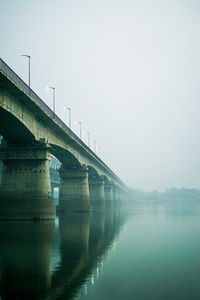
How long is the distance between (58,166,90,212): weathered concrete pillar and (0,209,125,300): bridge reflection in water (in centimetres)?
3369

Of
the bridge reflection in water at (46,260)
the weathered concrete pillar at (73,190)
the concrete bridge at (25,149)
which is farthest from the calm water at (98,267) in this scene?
the weathered concrete pillar at (73,190)

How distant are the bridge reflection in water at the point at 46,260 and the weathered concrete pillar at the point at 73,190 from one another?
111ft

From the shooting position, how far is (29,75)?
4812 centimetres

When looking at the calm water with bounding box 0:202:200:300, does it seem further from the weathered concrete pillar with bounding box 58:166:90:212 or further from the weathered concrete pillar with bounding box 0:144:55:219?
the weathered concrete pillar with bounding box 58:166:90:212

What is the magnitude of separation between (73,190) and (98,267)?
5324cm

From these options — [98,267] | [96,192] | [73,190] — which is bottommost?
[98,267]

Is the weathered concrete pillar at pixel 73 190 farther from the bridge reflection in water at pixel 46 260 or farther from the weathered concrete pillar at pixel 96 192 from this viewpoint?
the bridge reflection in water at pixel 46 260

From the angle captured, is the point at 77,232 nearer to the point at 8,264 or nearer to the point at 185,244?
the point at 185,244

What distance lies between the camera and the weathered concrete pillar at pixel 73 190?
72.4 meters

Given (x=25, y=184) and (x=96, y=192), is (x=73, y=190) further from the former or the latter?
(x=96, y=192)

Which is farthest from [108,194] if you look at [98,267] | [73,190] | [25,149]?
[98,267]

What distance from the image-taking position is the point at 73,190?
240 feet

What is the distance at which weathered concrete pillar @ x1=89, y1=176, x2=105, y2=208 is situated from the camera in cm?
10575

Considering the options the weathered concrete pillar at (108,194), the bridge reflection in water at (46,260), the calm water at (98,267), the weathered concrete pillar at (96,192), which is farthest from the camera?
the weathered concrete pillar at (108,194)
